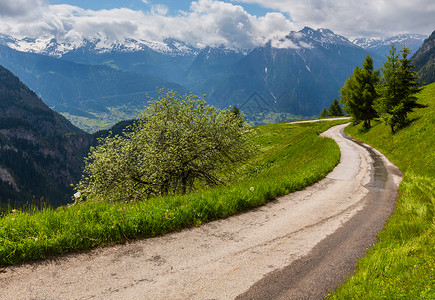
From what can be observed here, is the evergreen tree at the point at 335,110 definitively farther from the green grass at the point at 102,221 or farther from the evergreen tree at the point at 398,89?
the green grass at the point at 102,221

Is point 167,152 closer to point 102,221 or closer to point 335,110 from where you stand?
point 102,221

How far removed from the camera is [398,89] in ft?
102

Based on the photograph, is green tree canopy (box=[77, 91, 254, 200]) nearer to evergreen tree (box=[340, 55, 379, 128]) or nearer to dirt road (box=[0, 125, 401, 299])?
dirt road (box=[0, 125, 401, 299])

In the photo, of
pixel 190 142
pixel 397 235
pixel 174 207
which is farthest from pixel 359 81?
pixel 174 207

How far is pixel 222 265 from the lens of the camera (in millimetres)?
6090

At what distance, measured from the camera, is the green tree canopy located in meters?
17.1

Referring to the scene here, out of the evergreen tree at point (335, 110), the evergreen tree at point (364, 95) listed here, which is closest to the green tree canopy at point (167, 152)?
the evergreen tree at point (364, 95)

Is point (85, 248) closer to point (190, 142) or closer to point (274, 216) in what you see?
point (274, 216)

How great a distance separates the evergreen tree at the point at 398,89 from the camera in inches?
1195

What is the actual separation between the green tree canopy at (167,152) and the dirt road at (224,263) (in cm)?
986

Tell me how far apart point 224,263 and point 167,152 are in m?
12.8

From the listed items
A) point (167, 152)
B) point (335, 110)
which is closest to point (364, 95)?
point (167, 152)

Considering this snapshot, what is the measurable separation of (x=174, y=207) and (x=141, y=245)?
6.27 feet

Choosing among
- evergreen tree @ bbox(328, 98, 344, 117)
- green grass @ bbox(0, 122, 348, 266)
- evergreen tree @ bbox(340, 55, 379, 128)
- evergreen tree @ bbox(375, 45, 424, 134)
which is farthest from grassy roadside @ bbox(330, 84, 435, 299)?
evergreen tree @ bbox(328, 98, 344, 117)
